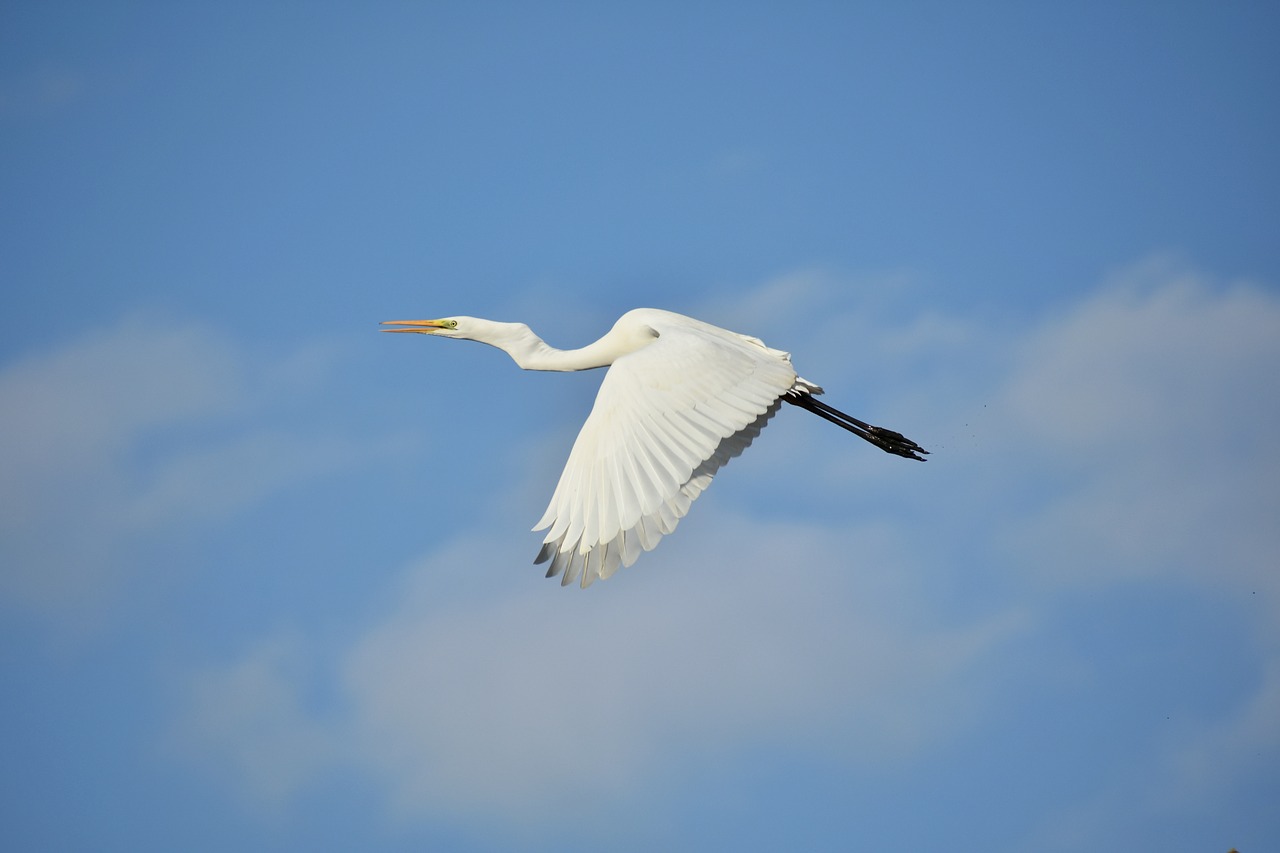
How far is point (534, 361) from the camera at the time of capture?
16750 mm

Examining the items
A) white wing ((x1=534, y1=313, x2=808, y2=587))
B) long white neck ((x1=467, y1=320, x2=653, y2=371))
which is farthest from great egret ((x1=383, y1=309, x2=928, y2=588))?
long white neck ((x1=467, y1=320, x2=653, y2=371))

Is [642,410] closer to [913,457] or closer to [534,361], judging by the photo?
[534,361]

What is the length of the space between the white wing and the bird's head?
3.94 m

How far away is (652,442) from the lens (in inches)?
498

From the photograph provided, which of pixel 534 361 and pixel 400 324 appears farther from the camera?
pixel 400 324

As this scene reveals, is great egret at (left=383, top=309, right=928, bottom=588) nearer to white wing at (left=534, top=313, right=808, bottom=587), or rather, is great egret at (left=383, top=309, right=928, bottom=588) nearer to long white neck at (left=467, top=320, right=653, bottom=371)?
white wing at (left=534, top=313, right=808, bottom=587)

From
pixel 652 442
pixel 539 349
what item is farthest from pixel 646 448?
pixel 539 349

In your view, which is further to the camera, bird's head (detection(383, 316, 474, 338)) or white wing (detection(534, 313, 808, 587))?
bird's head (detection(383, 316, 474, 338))

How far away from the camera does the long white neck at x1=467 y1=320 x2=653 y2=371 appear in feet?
53.3

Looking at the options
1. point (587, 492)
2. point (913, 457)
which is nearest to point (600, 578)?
point (587, 492)

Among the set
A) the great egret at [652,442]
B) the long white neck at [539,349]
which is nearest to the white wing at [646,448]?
the great egret at [652,442]

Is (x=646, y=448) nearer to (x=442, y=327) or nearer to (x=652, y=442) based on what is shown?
A: (x=652, y=442)

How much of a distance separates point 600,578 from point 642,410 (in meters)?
1.53

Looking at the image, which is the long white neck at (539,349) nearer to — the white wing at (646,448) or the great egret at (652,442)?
the great egret at (652,442)
